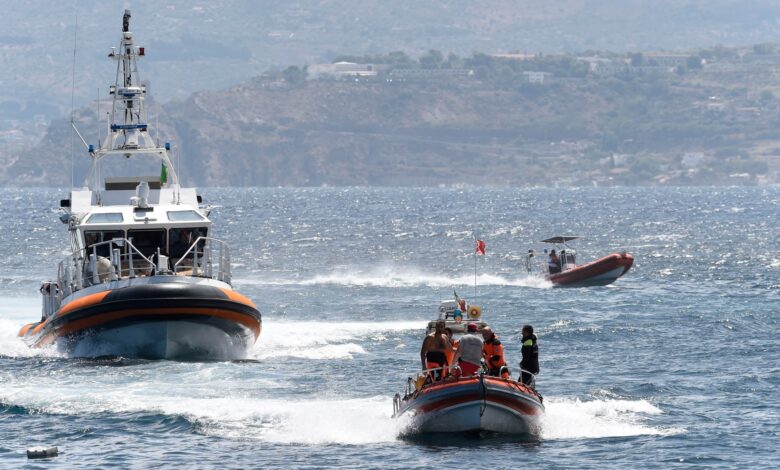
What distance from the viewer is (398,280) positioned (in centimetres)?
6725

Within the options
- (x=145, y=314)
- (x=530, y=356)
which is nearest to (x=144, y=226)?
(x=145, y=314)

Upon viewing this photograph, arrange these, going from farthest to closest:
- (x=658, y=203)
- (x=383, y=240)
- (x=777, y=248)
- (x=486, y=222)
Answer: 1. (x=658, y=203)
2. (x=486, y=222)
3. (x=383, y=240)
4. (x=777, y=248)

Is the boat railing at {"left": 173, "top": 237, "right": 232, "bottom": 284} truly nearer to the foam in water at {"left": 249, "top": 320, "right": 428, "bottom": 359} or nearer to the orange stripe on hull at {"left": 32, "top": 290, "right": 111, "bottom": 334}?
the orange stripe on hull at {"left": 32, "top": 290, "right": 111, "bottom": 334}

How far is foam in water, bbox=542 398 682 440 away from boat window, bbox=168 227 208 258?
1028cm

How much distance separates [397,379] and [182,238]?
21.7 feet

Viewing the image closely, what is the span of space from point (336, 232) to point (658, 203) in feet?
290

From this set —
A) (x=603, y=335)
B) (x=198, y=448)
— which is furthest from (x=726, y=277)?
(x=198, y=448)

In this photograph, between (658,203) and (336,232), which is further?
(658,203)

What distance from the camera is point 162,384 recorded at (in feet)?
111

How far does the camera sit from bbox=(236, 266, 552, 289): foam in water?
6538 cm

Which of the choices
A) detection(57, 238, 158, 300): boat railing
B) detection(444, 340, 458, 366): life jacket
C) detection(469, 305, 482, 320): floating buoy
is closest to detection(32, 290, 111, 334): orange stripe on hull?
detection(57, 238, 158, 300): boat railing

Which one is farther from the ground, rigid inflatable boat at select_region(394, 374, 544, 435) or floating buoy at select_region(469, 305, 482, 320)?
floating buoy at select_region(469, 305, 482, 320)

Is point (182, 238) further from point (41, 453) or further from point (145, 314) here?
point (41, 453)

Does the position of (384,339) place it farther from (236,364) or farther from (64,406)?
(64,406)
